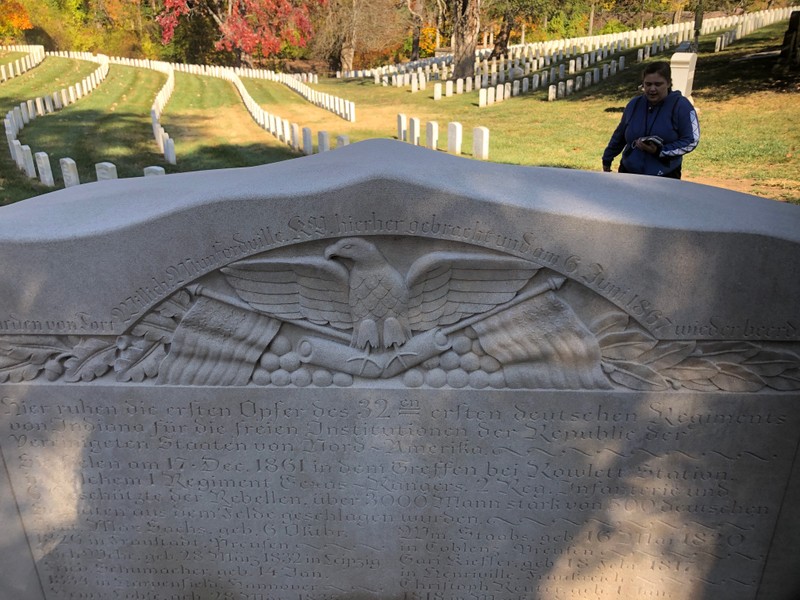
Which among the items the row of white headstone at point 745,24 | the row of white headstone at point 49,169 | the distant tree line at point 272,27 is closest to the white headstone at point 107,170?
the row of white headstone at point 49,169

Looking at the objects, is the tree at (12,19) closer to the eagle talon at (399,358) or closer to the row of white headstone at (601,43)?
the row of white headstone at (601,43)

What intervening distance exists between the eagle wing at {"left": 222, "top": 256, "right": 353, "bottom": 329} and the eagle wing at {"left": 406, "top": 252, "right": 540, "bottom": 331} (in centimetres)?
36

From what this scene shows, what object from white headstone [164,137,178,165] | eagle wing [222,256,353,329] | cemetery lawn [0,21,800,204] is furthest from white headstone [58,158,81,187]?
eagle wing [222,256,353,329]

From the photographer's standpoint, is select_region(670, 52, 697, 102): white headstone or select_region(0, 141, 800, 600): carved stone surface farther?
select_region(670, 52, 697, 102): white headstone

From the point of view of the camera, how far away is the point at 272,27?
108 feet

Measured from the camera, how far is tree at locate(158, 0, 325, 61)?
3159 cm

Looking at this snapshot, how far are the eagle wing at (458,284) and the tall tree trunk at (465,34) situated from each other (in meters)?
24.3

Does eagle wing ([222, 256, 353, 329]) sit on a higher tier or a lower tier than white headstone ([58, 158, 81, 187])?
higher

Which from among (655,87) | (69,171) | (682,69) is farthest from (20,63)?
(655,87)

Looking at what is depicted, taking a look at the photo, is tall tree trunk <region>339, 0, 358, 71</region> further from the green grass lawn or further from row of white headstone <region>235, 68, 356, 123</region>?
the green grass lawn

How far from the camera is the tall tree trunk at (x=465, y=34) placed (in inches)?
958

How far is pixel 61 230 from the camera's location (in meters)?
2.94

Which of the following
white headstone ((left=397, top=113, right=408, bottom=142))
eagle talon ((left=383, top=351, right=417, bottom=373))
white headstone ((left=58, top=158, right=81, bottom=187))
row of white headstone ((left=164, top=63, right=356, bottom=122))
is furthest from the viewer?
row of white headstone ((left=164, top=63, right=356, bottom=122))

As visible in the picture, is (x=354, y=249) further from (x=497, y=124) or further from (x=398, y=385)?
(x=497, y=124)
